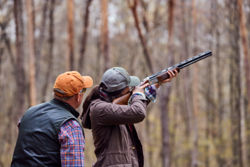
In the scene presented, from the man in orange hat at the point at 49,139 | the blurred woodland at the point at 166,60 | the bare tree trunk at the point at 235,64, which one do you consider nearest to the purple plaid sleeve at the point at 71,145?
the man in orange hat at the point at 49,139

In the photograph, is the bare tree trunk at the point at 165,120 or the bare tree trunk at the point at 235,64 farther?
the bare tree trunk at the point at 235,64

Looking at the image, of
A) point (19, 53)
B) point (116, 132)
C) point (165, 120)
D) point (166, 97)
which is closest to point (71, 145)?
point (116, 132)

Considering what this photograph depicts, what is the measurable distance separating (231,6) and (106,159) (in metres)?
9.11

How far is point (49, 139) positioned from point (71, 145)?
0.52ft

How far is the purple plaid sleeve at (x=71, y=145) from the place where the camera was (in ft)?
8.07

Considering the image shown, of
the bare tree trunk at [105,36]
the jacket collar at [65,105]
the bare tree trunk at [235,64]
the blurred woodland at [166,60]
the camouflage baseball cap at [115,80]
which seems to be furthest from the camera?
the blurred woodland at [166,60]

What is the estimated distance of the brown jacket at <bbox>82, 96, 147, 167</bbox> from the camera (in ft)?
10.1

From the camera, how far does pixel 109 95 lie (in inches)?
131

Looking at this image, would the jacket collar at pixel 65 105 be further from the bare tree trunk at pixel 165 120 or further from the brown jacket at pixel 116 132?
the bare tree trunk at pixel 165 120

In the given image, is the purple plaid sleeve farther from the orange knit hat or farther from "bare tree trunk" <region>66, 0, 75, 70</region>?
"bare tree trunk" <region>66, 0, 75, 70</region>

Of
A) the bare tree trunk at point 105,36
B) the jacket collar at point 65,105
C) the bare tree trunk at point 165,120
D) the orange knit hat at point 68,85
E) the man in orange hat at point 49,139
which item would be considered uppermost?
the bare tree trunk at point 105,36

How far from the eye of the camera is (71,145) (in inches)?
97.7

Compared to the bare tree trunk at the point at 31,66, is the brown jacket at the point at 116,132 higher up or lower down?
lower down

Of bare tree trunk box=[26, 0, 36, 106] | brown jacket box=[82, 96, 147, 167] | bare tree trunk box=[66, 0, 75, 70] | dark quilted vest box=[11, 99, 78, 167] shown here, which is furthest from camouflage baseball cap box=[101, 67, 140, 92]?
bare tree trunk box=[66, 0, 75, 70]
